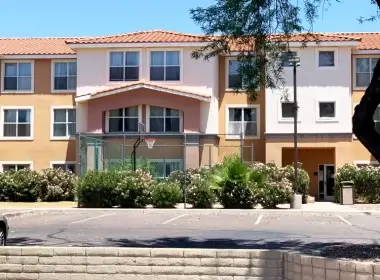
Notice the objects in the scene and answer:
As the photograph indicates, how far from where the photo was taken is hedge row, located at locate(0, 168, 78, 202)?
31281 mm

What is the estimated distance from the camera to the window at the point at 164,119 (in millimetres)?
35625

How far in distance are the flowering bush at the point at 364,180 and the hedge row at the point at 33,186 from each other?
13.8 meters

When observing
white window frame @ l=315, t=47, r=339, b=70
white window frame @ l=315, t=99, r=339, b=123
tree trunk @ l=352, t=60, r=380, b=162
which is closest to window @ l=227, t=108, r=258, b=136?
white window frame @ l=315, t=99, r=339, b=123

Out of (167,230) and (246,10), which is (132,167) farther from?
(246,10)

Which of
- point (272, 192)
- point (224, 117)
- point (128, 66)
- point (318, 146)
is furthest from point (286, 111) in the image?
point (272, 192)

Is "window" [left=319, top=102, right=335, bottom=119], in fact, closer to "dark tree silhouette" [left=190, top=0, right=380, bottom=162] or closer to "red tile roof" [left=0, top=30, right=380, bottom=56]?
"red tile roof" [left=0, top=30, right=380, bottom=56]

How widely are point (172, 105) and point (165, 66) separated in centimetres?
248

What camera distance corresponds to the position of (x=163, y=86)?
3538cm

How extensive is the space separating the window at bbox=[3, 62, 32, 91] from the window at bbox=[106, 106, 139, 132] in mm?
Result: 5827

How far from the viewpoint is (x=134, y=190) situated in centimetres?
2617

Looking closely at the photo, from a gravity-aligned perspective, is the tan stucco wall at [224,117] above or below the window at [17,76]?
below

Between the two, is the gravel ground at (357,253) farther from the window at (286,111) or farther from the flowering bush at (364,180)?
the window at (286,111)

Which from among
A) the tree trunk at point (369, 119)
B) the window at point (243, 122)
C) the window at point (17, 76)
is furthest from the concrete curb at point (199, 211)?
the tree trunk at point (369, 119)

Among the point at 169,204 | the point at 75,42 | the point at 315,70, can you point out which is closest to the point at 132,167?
the point at 169,204
